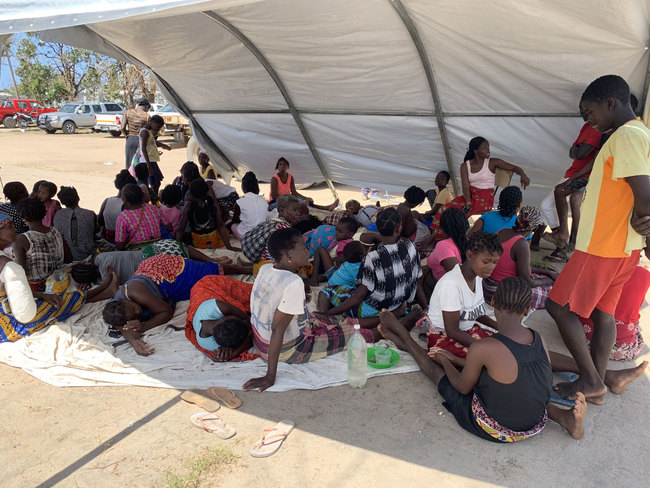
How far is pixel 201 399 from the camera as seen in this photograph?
3.31 metres

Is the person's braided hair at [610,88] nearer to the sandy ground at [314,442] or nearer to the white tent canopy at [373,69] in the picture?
the white tent canopy at [373,69]

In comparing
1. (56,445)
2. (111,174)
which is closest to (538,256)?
(56,445)

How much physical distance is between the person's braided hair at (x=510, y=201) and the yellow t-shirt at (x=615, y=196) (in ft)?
5.61

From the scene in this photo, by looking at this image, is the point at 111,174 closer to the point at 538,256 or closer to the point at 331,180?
the point at 331,180

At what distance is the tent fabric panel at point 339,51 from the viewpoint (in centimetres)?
469

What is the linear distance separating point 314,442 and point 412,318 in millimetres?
1667

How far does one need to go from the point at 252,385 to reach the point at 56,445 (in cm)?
129

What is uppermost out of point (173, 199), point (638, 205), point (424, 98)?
point (424, 98)

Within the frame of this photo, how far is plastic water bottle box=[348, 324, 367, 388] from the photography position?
11.4ft

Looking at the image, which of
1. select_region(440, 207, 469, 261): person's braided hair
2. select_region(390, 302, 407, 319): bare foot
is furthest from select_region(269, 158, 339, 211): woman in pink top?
select_region(440, 207, 469, 261): person's braided hair

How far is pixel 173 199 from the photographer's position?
6.14 meters

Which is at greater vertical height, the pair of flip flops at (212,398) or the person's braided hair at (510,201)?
the person's braided hair at (510,201)

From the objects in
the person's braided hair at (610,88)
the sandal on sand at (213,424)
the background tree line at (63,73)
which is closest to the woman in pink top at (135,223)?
the sandal on sand at (213,424)

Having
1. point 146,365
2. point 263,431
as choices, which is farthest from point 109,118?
point 263,431
